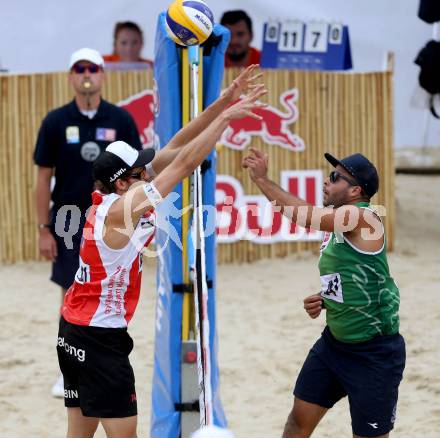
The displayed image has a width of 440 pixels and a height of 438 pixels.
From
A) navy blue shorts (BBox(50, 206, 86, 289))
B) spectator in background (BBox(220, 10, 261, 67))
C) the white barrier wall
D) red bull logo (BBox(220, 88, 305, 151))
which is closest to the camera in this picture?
navy blue shorts (BBox(50, 206, 86, 289))

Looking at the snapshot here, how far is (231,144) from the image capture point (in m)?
8.91

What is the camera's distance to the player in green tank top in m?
4.29

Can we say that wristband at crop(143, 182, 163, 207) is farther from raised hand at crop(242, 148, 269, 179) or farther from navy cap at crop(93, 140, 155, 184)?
raised hand at crop(242, 148, 269, 179)

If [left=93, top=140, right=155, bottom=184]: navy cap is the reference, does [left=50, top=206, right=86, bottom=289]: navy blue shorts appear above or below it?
below

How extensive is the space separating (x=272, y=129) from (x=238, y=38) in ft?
3.07

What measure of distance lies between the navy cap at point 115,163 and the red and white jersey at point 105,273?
90 millimetres

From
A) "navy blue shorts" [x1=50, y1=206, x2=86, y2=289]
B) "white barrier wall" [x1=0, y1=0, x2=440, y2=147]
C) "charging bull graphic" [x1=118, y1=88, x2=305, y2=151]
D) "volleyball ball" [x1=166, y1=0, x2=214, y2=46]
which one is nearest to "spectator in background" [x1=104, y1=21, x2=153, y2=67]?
"charging bull graphic" [x1=118, y1=88, x2=305, y2=151]

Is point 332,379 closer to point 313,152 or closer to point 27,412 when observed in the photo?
point 27,412

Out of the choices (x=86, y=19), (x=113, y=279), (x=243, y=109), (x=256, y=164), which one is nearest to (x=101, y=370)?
(x=113, y=279)

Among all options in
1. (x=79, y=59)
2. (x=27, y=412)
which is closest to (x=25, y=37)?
(x=79, y=59)

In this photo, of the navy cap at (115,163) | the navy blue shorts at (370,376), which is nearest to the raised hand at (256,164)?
the navy cap at (115,163)

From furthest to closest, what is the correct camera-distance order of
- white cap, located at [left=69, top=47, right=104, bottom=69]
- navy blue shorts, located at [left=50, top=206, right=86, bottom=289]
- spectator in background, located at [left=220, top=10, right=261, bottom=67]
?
spectator in background, located at [left=220, top=10, right=261, bottom=67] → white cap, located at [left=69, top=47, right=104, bottom=69] → navy blue shorts, located at [left=50, top=206, right=86, bottom=289]

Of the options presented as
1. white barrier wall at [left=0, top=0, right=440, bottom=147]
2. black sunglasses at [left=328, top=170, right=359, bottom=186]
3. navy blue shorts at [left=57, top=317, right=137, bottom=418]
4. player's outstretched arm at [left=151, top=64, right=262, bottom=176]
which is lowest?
navy blue shorts at [left=57, top=317, right=137, bottom=418]

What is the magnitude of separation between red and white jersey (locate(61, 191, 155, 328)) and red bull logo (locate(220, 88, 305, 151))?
461 cm
